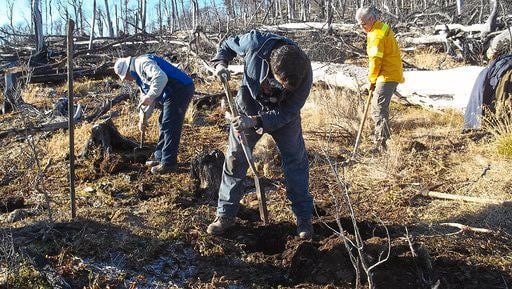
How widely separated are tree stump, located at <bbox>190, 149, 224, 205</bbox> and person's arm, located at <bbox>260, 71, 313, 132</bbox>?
1.49 meters

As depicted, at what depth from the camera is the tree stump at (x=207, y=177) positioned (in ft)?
15.9

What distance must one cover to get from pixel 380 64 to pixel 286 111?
9.80 feet

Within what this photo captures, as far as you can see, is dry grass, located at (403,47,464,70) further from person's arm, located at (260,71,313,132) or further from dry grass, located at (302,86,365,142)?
person's arm, located at (260,71,313,132)

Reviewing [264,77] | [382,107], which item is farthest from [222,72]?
[382,107]

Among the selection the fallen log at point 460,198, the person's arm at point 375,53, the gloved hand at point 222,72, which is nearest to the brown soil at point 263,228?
the fallen log at point 460,198

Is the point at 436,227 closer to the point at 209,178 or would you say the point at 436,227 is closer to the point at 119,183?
the point at 209,178

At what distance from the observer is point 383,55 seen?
19.9ft

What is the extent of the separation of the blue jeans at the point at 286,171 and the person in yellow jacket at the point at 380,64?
2.55 meters

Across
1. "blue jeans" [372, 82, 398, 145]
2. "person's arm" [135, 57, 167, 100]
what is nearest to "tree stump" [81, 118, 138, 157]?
"person's arm" [135, 57, 167, 100]

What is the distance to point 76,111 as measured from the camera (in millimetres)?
8109

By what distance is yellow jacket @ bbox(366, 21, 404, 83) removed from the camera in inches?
236

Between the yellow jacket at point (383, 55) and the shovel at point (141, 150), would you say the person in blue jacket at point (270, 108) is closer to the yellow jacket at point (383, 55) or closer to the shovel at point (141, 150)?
the shovel at point (141, 150)

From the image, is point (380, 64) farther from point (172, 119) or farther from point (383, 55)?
point (172, 119)

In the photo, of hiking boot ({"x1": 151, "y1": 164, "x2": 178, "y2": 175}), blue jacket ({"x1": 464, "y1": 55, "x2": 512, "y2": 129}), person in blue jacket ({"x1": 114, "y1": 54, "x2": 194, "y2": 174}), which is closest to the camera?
person in blue jacket ({"x1": 114, "y1": 54, "x2": 194, "y2": 174})
